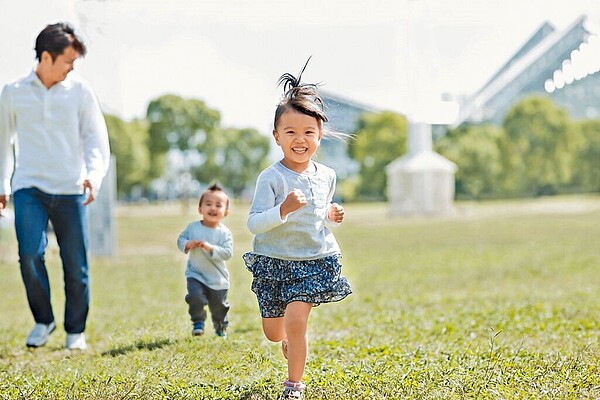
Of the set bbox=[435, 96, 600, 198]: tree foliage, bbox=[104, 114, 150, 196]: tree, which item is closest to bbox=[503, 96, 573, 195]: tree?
bbox=[435, 96, 600, 198]: tree foliage

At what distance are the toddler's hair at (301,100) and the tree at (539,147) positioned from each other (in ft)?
111

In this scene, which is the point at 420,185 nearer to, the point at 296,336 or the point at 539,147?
the point at 539,147

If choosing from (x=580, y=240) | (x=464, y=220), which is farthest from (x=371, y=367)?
(x=464, y=220)

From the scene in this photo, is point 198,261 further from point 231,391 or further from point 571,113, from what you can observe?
point 571,113

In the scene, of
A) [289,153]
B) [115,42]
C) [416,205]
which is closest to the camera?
[289,153]

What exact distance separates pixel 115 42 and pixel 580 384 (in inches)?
631

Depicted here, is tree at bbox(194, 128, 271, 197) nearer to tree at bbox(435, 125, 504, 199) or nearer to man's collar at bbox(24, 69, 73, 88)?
tree at bbox(435, 125, 504, 199)

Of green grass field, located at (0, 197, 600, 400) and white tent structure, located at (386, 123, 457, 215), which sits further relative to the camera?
white tent structure, located at (386, 123, 457, 215)

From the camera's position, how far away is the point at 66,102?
15.7ft

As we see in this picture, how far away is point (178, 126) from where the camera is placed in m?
25.8

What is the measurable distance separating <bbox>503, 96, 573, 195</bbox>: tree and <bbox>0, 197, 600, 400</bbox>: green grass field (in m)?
24.2

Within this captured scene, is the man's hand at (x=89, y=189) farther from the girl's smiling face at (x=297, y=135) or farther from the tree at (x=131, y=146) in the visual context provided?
the tree at (x=131, y=146)

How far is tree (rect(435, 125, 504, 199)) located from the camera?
3688 cm

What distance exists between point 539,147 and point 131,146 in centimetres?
1751
